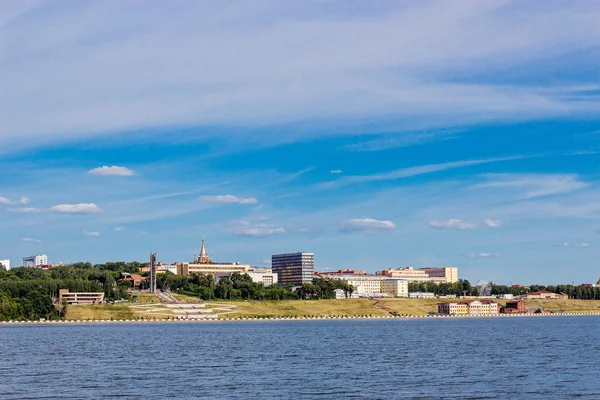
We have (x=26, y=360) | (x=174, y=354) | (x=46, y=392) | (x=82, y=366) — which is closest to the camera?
(x=46, y=392)

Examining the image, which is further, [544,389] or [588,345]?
[588,345]

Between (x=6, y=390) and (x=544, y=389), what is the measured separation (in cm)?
3396

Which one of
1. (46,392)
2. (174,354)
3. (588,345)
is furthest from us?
(588,345)

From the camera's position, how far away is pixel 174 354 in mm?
85500

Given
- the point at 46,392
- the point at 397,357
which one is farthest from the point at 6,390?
the point at 397,357

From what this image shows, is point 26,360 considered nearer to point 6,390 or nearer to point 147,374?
point 147,374

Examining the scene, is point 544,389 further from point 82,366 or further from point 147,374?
point 82,366

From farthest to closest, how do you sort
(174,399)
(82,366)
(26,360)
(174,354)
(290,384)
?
(174,354) < (26,360) < (82,366) < (290,384) < (174,399)

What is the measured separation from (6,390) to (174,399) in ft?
38.9

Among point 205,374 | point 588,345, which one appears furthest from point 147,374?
point 588,345

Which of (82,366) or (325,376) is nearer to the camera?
(325,376)

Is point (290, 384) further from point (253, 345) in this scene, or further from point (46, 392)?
point (253, 345)

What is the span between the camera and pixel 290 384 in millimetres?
56719

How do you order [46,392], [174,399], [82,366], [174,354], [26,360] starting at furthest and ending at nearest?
[174,354] → [26,360] → [82,366] → [46,392] → [174,399]
